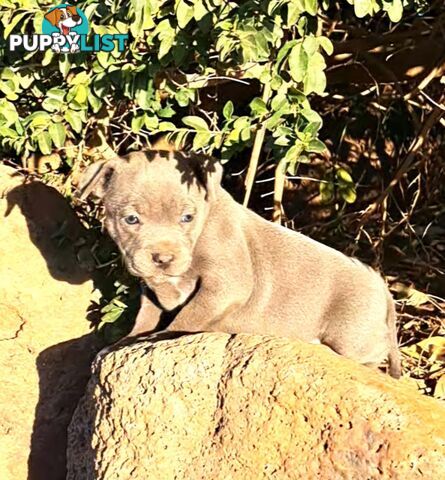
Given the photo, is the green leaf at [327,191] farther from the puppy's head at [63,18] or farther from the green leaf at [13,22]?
the green leaf at [13,22]

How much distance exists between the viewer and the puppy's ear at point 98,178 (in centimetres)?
545

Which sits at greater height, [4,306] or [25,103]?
[25,103]

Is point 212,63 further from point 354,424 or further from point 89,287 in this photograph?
point 354,424

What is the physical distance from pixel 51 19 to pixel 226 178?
2.86 m

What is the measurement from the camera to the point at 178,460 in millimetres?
4652

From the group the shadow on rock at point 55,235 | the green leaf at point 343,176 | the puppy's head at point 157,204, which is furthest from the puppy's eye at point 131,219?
the green leaf at point 343,176

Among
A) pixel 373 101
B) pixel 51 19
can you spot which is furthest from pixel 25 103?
pixel 373 101

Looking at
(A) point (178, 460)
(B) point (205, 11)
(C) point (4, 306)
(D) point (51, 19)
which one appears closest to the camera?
(A) point (178, 460)

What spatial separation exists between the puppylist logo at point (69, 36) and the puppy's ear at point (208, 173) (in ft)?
2.55

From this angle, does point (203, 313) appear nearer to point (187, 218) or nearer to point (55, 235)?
point (187, 218)

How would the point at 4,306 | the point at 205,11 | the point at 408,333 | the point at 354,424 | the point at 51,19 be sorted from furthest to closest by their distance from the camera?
the point at 408,333 → the point at 4,306 → the point at 51,19 → the point at 205,11 → the point at 354,424

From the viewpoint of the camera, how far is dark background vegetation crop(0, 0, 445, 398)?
16.8ft

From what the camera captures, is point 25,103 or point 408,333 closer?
point 25,103

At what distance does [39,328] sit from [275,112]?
2.00 m
